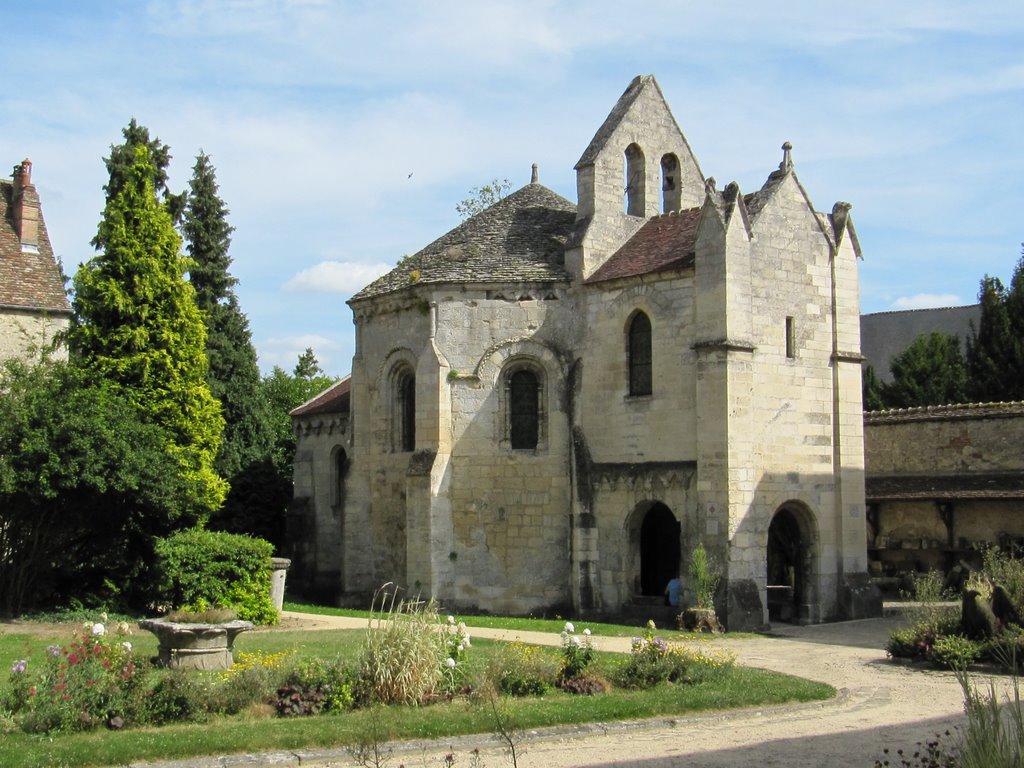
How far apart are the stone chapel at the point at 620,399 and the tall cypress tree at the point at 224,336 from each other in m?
9.81

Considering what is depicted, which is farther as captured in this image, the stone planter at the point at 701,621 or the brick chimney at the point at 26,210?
the brick chimney at the point at 26,210

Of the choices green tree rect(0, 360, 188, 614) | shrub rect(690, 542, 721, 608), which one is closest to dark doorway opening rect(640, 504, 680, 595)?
shrub rect(690, 542, 721, 608)

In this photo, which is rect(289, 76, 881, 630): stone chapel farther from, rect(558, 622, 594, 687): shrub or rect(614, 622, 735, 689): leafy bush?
rect(558, 622, 594, 687): shrub

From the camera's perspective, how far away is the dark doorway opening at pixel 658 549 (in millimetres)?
27078

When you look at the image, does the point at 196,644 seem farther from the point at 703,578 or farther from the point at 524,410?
the point at 524,410

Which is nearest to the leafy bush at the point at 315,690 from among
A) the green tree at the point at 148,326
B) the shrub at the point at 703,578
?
the shrub at the point at 703,578

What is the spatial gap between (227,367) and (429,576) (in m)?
15.8

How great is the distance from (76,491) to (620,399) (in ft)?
38.4

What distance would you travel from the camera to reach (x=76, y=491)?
2252 cm

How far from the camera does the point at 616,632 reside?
21594 mm

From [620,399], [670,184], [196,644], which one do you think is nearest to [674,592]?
[620,399]

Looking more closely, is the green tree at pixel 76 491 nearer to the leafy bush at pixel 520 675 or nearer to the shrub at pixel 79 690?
the shrub at pixel 79 690

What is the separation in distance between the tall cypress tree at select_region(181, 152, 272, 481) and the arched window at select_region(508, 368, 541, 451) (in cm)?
1415

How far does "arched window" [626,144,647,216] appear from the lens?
27.7 m
